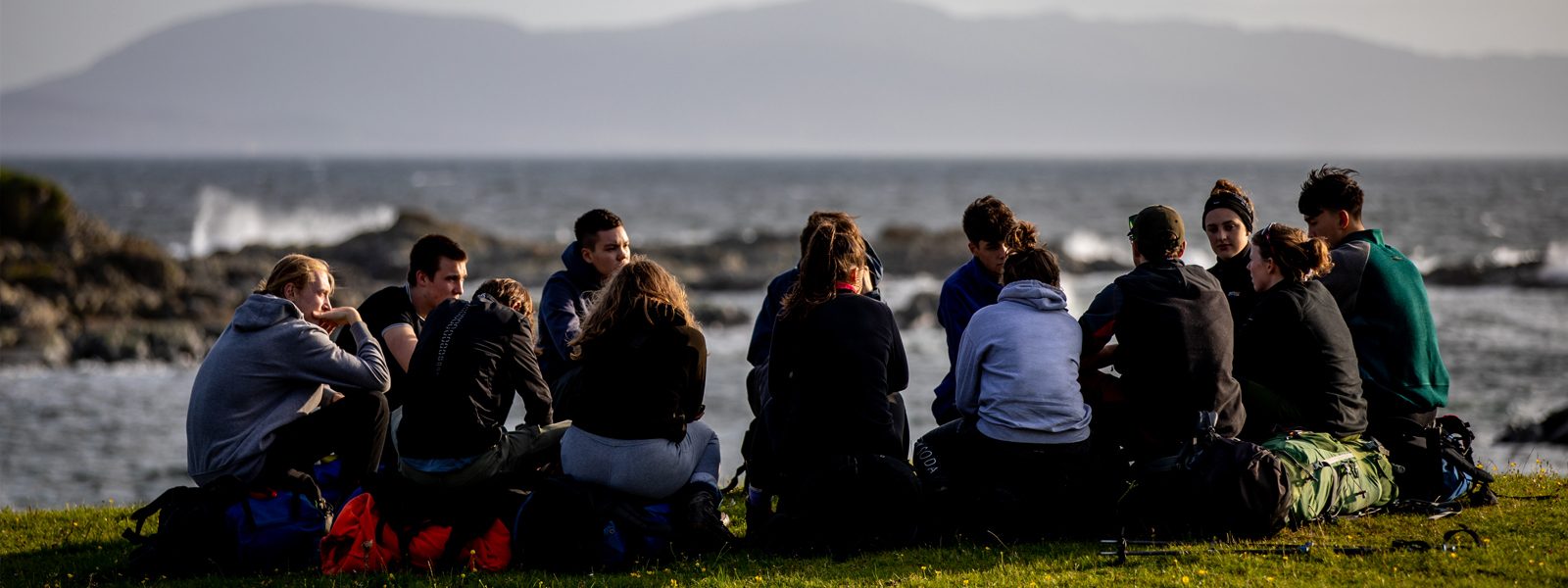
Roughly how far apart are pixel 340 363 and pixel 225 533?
4.14 feet

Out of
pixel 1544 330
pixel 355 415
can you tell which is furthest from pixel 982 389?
pixel 1544 330

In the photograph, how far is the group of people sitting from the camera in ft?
24.2

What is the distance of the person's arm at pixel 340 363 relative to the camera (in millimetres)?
7621

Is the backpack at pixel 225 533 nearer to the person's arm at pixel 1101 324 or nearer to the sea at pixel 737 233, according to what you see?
the person's arm at pixel 1101 324

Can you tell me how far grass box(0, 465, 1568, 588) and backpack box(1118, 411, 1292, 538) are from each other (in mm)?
183

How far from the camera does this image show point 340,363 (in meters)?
7.64

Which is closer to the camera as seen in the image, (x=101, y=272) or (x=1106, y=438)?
(x=1106, y=438)

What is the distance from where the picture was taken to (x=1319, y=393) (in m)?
7.91

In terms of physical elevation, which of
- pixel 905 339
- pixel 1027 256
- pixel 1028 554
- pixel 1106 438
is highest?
pixel 1027 256

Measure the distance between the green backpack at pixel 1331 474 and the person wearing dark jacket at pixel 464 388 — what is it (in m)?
4.75

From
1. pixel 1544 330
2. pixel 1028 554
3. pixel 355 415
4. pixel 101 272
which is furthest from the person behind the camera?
pixel 101 272

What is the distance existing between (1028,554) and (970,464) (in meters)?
0.68

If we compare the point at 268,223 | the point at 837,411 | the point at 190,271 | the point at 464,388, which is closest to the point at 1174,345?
the point at 837,411

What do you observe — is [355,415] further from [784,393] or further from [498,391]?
[784,393]
